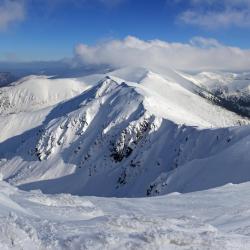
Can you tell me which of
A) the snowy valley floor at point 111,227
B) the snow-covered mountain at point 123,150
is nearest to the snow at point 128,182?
the snowy valley floor at point 111,227

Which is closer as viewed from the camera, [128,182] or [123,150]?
[128,182]

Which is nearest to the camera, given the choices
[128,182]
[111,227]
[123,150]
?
[111,227]

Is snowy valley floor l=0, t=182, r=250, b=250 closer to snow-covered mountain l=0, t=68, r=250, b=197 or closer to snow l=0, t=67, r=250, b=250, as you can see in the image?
snow l=0, t=67, r=250, b=250

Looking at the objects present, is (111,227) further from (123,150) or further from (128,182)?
(123,150)

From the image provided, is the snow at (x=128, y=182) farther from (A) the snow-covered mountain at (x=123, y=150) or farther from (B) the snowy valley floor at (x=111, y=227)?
(A) the snow-covered mountain at (x=123, y=150)

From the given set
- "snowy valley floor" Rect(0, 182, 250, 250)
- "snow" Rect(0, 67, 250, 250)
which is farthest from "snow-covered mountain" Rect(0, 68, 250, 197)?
"snowy valley floor" Rect(0, 182, 250, 250)

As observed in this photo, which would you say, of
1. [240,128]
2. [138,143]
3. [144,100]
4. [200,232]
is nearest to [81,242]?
[200,232]

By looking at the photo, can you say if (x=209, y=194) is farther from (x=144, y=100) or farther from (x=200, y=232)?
(x=144, y=100)

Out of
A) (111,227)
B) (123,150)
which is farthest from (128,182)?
(111,227)
